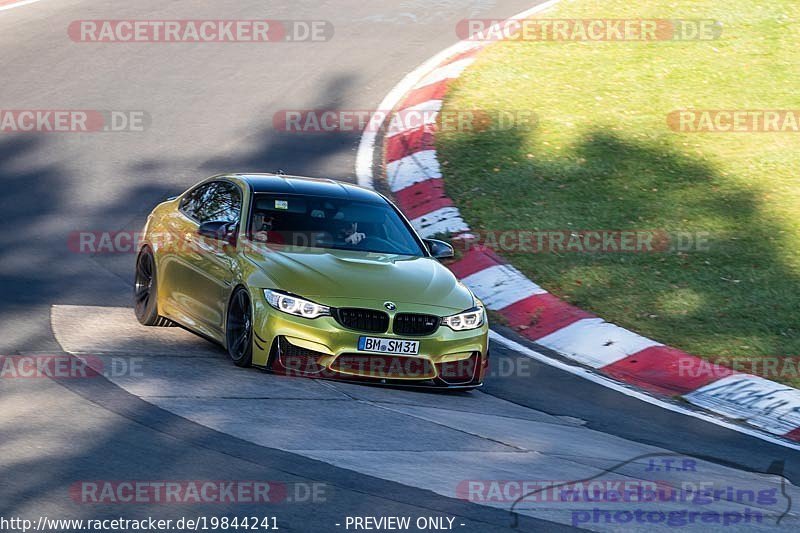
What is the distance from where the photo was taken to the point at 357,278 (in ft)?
31.8

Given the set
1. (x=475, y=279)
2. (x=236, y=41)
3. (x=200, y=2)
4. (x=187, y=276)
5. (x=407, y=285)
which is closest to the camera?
(x=407, y=285)

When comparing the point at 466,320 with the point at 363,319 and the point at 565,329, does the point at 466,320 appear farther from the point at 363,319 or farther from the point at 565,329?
the point at 565,329

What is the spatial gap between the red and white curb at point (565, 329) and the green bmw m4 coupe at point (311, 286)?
1671 mm

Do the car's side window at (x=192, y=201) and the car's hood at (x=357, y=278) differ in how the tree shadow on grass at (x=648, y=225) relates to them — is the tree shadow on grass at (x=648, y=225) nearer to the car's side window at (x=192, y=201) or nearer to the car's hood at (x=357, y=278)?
the car's hood at (x=357, y=278)

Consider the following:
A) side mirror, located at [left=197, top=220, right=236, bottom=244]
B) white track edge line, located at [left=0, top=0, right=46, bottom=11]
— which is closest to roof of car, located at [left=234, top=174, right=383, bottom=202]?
side mirror, located at [left=197, top=220, right=236, bottom=244]

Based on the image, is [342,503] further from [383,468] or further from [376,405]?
[376,405]

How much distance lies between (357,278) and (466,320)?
3.00ft

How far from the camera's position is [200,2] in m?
23.0

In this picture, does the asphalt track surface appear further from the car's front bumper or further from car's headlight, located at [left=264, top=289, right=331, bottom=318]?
car's headlight, located at [left=264, top=289, right=331, bottom=318]

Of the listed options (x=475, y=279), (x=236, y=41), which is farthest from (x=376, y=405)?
(x=236, y=41)

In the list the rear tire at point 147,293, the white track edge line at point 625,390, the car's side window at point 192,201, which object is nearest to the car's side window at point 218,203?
the car's side window at point 192,201

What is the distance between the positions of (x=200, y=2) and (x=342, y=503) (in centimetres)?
1771

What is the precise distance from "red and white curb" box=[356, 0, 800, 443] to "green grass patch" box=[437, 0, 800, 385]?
0.87 feet

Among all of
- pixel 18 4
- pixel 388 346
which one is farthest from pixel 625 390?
pixel 18 4
